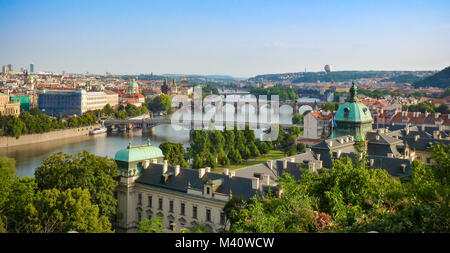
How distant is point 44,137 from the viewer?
48.9 meters

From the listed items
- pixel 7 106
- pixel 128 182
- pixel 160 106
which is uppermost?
pixel 7 106

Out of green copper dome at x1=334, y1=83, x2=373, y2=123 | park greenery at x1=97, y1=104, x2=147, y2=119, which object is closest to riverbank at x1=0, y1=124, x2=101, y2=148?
park greenery at x1=97, y1=104, x2=147, y2=119

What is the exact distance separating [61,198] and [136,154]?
4.88 m

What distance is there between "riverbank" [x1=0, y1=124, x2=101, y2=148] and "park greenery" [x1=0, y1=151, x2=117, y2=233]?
96.2 ft

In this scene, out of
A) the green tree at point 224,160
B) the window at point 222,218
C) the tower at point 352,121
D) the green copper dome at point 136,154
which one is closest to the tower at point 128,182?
the green copper dome at point 136,154

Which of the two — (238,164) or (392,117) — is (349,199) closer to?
(238,164)

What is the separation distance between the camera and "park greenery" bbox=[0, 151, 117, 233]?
13922 millimetres

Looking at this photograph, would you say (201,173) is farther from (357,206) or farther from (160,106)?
(160,106)

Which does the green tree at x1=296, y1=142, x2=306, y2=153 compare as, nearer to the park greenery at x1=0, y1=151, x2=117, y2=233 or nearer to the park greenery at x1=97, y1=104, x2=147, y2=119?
the park greenery at x1=0, y1=151, x2=117, y2=233

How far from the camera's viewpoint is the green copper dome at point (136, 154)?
61.4 feet

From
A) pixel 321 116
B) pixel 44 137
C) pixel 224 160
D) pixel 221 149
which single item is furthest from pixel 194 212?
pixel 44 137
